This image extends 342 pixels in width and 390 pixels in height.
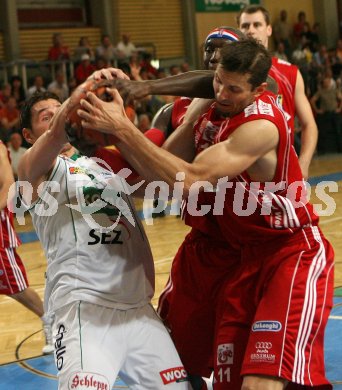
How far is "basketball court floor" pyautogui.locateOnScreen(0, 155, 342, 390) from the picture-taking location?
5.82 meters

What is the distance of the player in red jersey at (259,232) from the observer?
362 cm

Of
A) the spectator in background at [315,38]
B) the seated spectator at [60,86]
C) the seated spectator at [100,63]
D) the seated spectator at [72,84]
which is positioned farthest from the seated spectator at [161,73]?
the spectator in background at [315,38]

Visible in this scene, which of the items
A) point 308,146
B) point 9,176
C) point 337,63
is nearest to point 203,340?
point 308,146

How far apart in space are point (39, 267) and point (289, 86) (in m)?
4.93

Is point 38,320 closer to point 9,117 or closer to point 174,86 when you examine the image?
point 174,86

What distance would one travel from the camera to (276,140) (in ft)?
12.2

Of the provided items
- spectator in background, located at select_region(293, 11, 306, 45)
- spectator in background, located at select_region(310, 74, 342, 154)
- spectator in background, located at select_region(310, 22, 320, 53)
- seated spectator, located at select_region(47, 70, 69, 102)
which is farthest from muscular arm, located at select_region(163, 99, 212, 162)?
spectator in background, located at select_region(293, 11, 306, 45)

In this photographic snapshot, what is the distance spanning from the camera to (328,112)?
20266 millimetres

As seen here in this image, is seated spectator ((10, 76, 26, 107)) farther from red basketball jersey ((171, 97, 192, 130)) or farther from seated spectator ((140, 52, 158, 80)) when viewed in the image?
red basketball jersey ((171, 97, 192, 130))

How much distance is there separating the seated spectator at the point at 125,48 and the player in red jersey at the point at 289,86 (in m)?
12.8

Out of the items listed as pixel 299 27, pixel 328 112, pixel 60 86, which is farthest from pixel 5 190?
pixel 299 27

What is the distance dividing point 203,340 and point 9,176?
2750 mm

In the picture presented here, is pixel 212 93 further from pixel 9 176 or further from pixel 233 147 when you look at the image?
pixel 9 176

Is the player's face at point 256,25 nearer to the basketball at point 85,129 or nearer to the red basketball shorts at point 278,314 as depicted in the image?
the red basketball shorts at point 278,314
